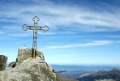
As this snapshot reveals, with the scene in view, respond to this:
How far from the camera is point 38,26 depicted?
2350 cm

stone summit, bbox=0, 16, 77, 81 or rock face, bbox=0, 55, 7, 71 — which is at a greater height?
rock face, bbox=0, 55, 7, 71

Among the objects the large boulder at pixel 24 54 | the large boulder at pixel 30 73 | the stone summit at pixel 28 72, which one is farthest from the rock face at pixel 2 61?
the large boulder at pixel 24 54

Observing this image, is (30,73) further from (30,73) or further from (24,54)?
(24,54)

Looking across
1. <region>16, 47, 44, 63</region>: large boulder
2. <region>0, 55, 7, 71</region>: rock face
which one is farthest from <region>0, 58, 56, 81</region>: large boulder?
<region>16, 47, 44, 63</region>: large boulder

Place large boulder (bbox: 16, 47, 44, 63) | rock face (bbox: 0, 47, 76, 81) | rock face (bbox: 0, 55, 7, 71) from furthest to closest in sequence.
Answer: large boulder (bbox: 16, 47, 44, 63) < rock face (bbox: 0, 55, 7, 71) < rock face (bbox: 0, 47, 76, 81)

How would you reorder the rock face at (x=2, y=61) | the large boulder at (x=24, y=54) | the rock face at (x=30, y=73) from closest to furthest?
the rock face at (x=30, y=73)
the rock face at (x=2, y=61)
the large boulder at (x=24, y=54)

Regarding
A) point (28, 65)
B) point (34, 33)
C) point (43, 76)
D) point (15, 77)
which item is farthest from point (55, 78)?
point (34, 33)

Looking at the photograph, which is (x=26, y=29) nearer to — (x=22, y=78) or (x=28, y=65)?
(x=28, y=65)

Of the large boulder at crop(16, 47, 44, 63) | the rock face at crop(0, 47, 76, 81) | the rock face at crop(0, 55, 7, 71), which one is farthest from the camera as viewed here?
the large boulder at crop(16, 47, 44, 63)

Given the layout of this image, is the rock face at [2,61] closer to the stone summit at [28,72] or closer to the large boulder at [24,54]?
the stone summit at [28,72]

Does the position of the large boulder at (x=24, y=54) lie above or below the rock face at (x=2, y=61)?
above

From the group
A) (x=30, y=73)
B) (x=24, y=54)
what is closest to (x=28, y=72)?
(x=30, y=73)

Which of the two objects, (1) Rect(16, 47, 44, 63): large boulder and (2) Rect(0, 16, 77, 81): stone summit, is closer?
(2) Rect(0, 16, 77, 81): stone summit

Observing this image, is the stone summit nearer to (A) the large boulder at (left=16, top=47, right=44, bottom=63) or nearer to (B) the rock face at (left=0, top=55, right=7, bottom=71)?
(B) the rock face at (left=0, top=55, right=7, bottom=71)
